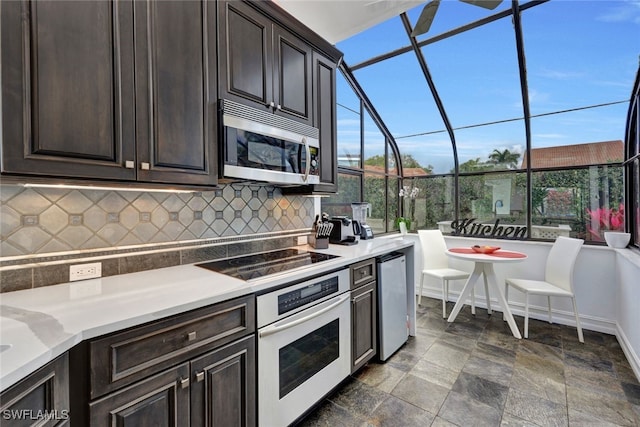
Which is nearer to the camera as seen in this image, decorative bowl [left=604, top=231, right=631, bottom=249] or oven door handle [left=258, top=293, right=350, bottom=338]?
oven door handle [left=258, top=293, right=350, bottom=338]

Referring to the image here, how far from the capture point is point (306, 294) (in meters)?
1.64

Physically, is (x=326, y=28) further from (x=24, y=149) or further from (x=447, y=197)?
(x=447, y=197)

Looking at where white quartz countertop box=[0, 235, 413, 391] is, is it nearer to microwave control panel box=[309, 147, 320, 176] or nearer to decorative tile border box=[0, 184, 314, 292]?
decorative tile border box=[0, 184, 314, 292]

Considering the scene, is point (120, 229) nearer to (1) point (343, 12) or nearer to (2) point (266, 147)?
(2) point (266, 147)

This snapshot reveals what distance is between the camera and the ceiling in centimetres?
220

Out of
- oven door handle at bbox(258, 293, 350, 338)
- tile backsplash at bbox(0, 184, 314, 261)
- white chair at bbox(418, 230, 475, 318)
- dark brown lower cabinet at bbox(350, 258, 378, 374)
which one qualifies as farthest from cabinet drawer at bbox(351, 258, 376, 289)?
white chair at bbox(418, 230, 475, 318)

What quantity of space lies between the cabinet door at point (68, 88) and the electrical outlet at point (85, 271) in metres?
0.53

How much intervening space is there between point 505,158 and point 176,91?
3.94 metres

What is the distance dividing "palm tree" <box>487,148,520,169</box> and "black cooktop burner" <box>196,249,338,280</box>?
3.05m

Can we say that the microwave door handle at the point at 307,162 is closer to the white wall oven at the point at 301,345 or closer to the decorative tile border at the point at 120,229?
the decorative tile border at the point at 120,229

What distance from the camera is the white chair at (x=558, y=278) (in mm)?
2758

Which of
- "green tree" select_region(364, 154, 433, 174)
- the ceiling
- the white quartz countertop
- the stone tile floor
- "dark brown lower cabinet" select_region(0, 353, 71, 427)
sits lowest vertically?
the stone tile floor

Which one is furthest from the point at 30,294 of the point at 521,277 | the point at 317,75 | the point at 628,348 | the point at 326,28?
the point at 521,277

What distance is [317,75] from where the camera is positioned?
7.52ft
